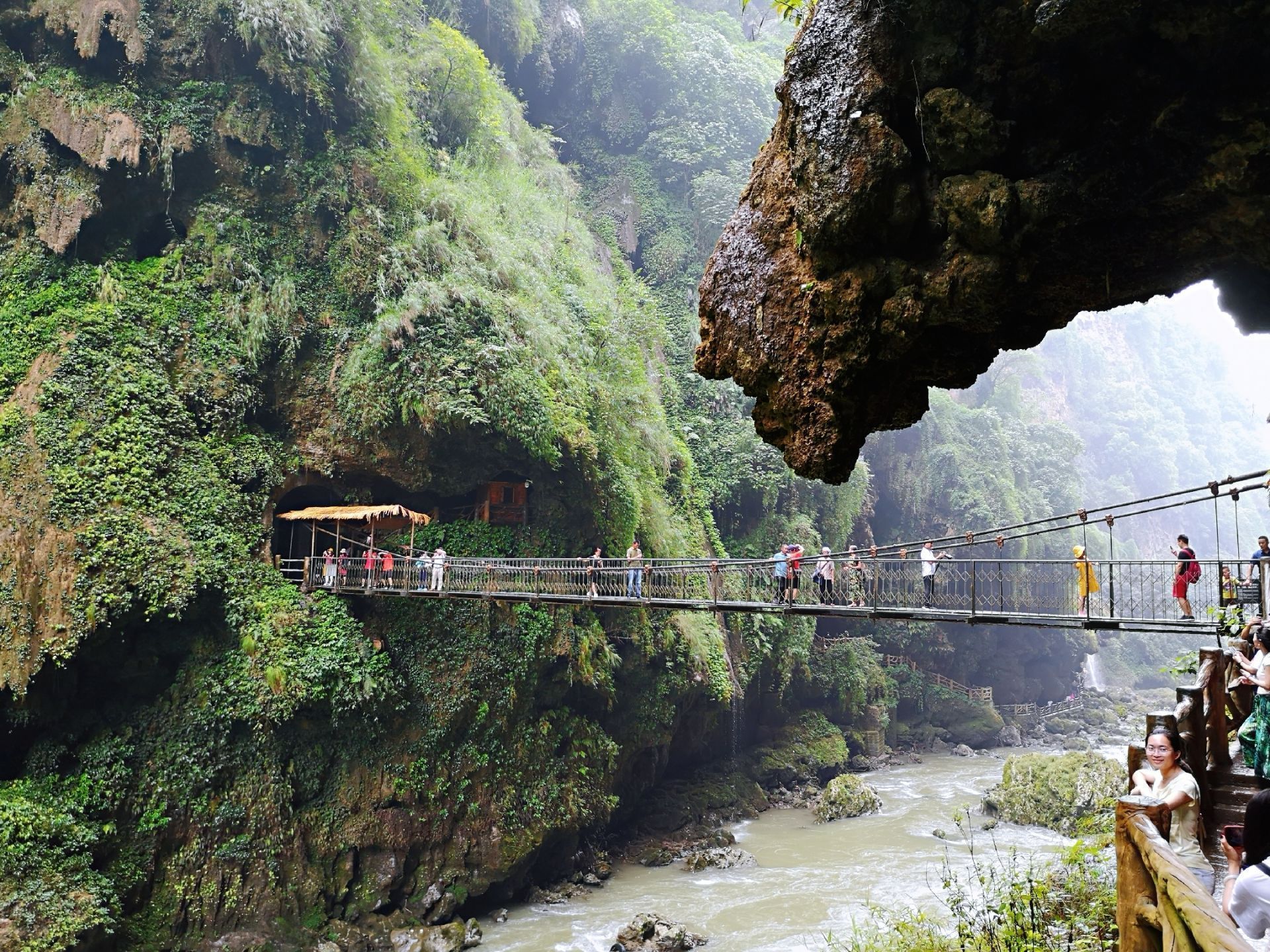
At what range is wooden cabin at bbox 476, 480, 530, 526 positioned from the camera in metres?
14.7

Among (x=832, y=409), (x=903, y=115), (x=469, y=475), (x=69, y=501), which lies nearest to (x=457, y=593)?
(x=469, y=475)

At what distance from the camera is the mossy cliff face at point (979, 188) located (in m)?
3.52

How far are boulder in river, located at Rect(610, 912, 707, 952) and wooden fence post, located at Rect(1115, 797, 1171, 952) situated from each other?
29.2 ft

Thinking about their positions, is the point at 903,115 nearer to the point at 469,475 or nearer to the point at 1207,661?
the point at 1207,661

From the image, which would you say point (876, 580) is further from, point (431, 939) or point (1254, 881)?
point (431, 939)

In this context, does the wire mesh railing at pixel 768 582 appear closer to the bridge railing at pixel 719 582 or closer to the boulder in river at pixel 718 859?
the bridge railing at pixel 719 582

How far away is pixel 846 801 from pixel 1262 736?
14.3 meters

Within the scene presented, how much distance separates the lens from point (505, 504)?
14867 mm

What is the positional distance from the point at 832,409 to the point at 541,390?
1007cm

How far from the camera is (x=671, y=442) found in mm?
18297

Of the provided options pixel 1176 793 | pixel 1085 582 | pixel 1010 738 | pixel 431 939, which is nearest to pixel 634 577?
pixel 431 939

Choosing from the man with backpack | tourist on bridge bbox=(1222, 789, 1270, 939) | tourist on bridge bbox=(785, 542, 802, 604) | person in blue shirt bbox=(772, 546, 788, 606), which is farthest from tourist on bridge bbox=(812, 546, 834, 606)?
tourist on bridge bbox=(1222, 789, 1270, 939)

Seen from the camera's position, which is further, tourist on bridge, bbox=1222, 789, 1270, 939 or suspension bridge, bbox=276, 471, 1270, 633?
suspension bridge, bbox=276, 471, 1270, 633

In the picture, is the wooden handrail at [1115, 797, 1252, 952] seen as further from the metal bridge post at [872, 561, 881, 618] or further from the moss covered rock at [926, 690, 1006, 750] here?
the moss covered rock at [926, 690, 1006, 750]
